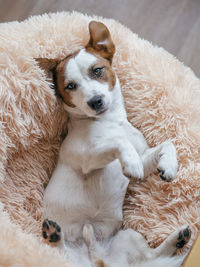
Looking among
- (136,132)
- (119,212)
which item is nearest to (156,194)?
(119,212)

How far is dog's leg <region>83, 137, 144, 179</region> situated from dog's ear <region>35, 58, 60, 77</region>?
1.55 feet

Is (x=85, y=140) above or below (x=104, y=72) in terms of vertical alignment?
below

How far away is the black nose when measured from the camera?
65.2 inches

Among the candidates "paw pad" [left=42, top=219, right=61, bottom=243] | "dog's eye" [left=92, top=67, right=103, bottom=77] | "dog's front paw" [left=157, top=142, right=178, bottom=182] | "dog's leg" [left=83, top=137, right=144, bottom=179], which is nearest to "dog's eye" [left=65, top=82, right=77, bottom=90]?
"dog's eye" [left=92, top=67, right=103, bottom=77]

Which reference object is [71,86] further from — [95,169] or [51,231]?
[51,231]

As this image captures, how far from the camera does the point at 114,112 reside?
1881mm

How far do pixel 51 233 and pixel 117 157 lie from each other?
0.45 metres

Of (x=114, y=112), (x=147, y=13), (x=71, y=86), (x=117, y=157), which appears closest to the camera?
(x=117, y=157)

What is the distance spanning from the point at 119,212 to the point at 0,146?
2.24 ft

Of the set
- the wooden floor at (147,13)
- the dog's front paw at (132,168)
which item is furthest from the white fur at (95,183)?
the wooden floor at (147,13)

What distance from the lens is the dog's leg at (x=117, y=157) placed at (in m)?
1.55

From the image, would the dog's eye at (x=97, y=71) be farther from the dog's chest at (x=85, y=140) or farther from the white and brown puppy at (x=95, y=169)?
the dog's chest at (x=85, y=140)

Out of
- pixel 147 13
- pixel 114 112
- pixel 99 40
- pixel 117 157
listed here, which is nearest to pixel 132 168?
pixel 117 157

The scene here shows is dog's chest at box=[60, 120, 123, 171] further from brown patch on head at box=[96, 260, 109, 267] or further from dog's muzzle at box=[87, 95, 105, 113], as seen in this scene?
brown patch on head at box=[96, 260, 109, 267]
